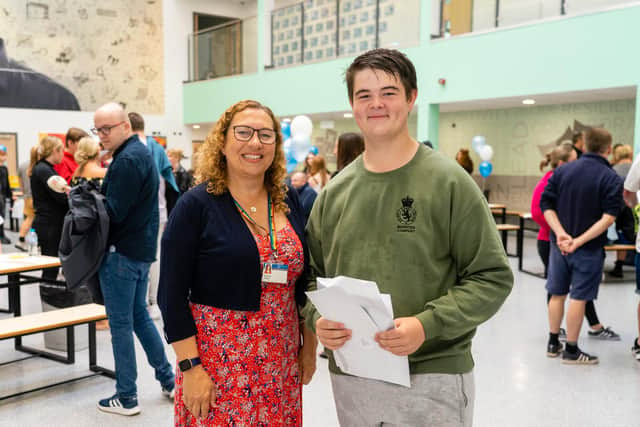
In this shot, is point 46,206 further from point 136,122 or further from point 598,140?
point 598,140

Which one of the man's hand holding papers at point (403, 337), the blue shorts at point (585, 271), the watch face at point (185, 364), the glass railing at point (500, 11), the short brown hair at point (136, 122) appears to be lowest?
the blue shorts at point (585, 271)

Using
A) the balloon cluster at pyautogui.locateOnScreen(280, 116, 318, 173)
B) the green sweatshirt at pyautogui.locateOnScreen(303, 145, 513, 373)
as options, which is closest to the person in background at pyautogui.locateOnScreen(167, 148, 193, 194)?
the balloon cluster at pyautogui.locateOnScreen(280, 116, 318, 173)

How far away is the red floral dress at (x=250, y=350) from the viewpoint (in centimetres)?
185

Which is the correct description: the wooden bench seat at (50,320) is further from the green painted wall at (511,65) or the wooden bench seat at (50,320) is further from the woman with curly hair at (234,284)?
the green painted wall at (511,65)

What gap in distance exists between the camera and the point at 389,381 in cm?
152

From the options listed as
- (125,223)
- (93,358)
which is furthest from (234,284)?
(93,358)

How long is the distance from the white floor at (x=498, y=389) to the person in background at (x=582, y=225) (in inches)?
12.2

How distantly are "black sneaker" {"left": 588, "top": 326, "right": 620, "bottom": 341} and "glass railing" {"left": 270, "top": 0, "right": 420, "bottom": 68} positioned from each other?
721 cm

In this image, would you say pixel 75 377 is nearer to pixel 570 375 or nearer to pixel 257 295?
pixel 257 295

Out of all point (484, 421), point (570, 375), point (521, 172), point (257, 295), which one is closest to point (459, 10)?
point (521, 172)

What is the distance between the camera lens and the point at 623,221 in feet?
24.0

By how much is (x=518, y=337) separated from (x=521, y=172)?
28.4 ft

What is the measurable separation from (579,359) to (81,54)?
14770mm

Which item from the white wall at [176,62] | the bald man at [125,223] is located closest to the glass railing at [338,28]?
the white wall at [176,62]
